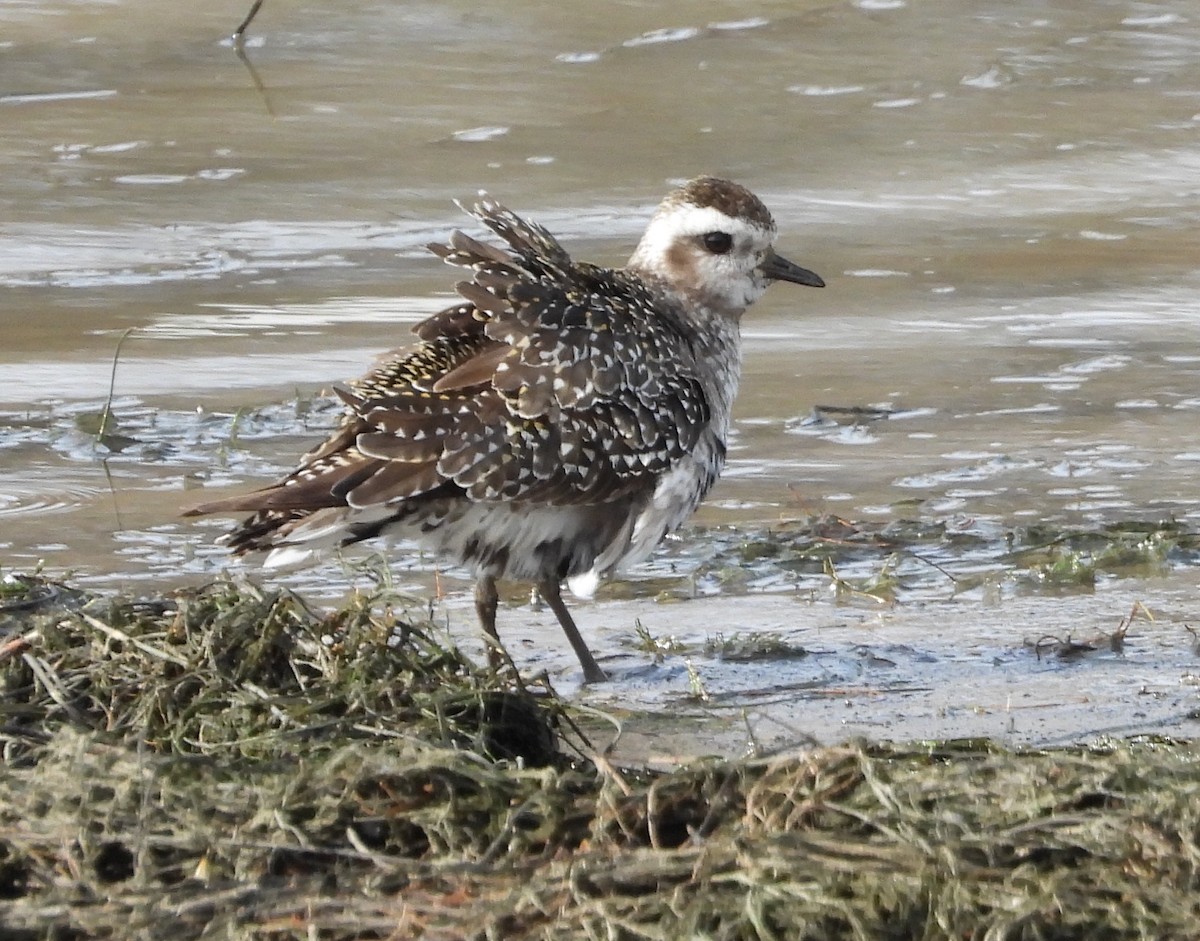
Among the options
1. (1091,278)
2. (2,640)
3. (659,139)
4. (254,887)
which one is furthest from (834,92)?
(254,887)

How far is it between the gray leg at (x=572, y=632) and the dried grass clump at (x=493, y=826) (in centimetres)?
76

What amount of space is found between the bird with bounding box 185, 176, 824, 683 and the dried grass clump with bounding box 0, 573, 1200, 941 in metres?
0.75

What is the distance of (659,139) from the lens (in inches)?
455

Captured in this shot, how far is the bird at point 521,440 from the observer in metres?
5.18

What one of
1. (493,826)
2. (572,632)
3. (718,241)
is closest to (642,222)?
(718,241)

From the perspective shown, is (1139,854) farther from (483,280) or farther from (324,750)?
(483,280)

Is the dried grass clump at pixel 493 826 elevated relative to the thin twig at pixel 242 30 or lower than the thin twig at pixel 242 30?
lower

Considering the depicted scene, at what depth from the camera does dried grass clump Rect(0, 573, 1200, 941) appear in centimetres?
360

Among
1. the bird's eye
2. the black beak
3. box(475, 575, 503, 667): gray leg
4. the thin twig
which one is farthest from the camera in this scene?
the thin twig

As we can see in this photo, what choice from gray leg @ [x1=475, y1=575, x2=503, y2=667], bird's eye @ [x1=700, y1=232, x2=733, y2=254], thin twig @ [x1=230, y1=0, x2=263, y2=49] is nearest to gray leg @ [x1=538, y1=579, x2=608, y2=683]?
gray leg @ [x1=475, y1=575, x2=503, y2=667]

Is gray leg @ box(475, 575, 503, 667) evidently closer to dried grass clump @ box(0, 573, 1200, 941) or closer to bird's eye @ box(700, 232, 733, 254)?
dried grass clump @ box(0, 573, 1200, 941)

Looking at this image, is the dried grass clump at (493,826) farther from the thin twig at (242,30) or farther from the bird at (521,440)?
the thin twig at (242,30)

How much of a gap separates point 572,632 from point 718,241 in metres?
1.40

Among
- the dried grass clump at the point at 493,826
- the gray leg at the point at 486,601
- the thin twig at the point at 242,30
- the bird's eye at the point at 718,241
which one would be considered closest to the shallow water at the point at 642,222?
the thin twig at the point at 242,30
